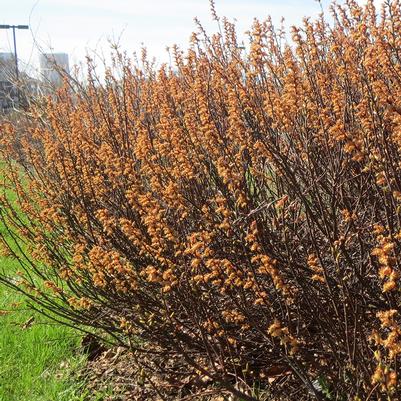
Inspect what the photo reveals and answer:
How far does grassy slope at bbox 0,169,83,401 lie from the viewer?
11.2 ft

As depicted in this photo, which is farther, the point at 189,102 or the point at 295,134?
the point at 189,102

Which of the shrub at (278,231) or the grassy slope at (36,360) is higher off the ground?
the shrub at (278,231)

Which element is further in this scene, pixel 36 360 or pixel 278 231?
pixel 36 360

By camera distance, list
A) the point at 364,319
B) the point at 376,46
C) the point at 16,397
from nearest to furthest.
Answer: the point at 376,46 → the point at 364,319 → the point at 16,397

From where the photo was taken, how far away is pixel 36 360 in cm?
381

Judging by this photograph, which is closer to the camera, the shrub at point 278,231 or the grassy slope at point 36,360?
the shrub at point 278,231

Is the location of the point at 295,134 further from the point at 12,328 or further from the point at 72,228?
the point at 12,328

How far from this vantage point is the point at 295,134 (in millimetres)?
2818

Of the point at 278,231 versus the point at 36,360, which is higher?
the point at 278,231

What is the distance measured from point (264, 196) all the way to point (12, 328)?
235 cm

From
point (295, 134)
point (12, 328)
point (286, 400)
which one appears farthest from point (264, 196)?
point (12, 328)

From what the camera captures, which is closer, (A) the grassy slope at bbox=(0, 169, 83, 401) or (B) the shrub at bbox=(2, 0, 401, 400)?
(B) the shrub at bbox=(2, 0, 401, 400)

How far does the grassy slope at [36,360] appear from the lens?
11.2 ft

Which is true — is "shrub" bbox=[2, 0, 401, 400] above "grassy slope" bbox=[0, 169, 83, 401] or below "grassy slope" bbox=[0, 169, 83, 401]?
above
